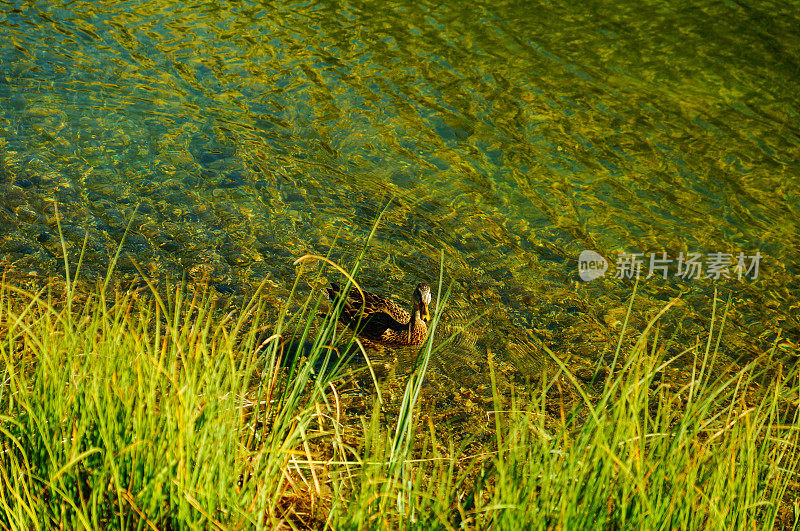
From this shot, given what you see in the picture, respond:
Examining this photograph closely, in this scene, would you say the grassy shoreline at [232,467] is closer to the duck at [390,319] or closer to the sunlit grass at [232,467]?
the sunlit grass at [232,467]

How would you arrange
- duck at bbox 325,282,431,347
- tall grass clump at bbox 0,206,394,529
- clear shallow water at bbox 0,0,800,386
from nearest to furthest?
tall grass clump at bbox 0,206,394,529 < duck at bbox 325,282,431,347 < clear shallow water at bbox 0,0,800,386

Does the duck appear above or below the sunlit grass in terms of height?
below

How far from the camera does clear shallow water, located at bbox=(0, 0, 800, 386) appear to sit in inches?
257

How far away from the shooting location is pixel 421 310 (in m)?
5.86

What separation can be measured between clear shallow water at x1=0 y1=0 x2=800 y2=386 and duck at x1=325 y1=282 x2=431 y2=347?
0.31 meters

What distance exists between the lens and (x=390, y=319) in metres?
5.72

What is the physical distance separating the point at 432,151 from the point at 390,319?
3.30 metres

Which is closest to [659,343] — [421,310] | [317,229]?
[421,310]

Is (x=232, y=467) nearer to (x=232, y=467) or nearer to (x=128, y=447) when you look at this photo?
(x=232, y=467)

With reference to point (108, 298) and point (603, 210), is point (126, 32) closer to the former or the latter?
point (108, 298)

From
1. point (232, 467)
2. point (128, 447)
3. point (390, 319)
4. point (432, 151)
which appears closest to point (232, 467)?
point (232, 467)

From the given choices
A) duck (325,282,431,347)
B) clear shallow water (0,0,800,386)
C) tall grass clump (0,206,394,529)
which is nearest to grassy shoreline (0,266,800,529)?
tall grass clump (0,206,394,529)

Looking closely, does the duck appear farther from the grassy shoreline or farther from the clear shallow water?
the grassy shoreline

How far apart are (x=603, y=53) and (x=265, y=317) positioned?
7514 mm
